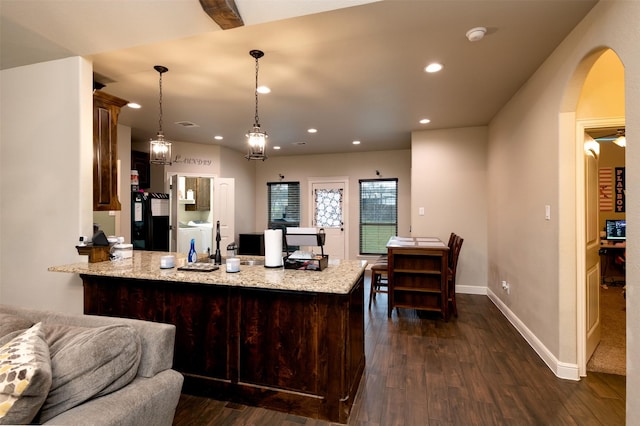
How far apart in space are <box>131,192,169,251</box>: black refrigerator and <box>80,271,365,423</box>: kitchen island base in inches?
123

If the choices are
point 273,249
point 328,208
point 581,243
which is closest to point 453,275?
point 581,243

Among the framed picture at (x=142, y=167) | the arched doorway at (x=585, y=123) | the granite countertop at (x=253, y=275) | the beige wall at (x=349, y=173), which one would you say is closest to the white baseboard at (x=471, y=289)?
the beige wall at (x=349, y=173)

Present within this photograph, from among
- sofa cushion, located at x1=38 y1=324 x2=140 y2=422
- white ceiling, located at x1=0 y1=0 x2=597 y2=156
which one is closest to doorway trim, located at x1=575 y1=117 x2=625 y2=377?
white ceiling, located at x1=0 y1=0 x2=597 y2=156

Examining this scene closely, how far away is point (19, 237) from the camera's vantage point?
275 centimetres

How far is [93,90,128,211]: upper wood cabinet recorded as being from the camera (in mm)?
2818

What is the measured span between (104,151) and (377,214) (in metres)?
5.27

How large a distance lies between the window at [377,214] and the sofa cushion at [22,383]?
6.26 metres

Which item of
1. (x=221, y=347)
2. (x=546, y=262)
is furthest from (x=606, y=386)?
(x=221, y=347)

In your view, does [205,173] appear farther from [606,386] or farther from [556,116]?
A: [606,386]

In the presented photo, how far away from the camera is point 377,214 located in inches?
273

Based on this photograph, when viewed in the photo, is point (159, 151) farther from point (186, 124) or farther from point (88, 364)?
point (88, 364)

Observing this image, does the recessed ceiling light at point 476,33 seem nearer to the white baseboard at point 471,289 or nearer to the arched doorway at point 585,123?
the arched doorway at point 585,123

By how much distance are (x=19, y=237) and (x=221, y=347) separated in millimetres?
2203

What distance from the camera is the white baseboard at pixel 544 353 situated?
95.1 inches
